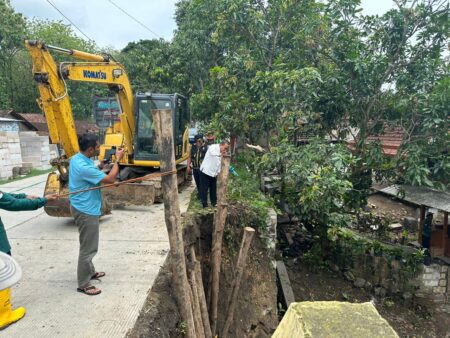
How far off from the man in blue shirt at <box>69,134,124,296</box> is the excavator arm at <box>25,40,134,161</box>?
108 inches

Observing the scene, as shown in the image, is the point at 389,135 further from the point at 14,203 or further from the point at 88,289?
the point at 14,203

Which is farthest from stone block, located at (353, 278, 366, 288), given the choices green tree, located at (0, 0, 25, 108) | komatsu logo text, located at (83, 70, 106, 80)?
green tree, located at (0, 0, 25, 108)

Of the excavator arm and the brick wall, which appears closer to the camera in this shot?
the excavator arm

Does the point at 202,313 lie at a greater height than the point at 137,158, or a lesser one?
lesser

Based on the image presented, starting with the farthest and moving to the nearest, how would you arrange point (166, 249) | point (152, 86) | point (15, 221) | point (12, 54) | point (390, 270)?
point (12, 54), point (152, 86), point (390, 270), point (15, 221), point (166, 249)

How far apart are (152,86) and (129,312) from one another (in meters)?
15.3

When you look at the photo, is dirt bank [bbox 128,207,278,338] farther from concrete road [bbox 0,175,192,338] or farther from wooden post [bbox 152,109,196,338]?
wooden post [bbox 152,109,196,338]

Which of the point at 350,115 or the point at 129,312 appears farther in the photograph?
the point at 350,115

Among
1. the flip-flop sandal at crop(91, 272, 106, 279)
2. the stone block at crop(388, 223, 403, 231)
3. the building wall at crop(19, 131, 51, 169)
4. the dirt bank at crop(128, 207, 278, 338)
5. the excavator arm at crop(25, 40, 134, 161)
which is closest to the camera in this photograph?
the dirt bank at crop(128, 207, 278, 338)

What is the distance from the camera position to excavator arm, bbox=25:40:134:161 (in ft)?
19.4

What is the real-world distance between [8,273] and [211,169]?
4859mm

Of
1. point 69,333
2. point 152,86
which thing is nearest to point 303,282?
point 69,333

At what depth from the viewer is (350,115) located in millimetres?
7852

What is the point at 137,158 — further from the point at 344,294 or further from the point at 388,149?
the point at 388,149
